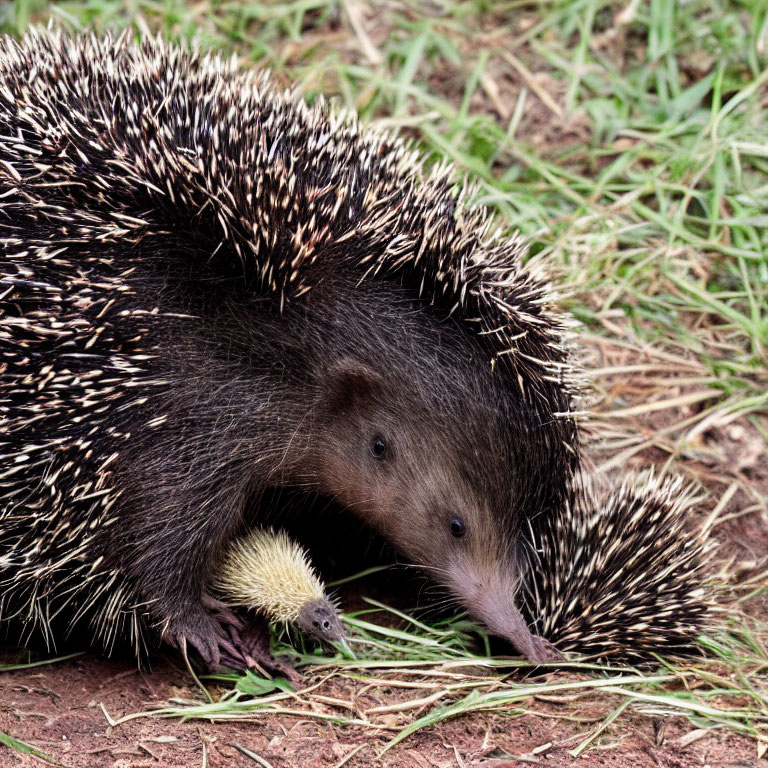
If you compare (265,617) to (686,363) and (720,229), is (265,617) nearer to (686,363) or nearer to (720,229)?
(686,363)

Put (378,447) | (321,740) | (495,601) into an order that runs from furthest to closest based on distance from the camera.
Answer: (378,447) < (495,601) < (321,740)

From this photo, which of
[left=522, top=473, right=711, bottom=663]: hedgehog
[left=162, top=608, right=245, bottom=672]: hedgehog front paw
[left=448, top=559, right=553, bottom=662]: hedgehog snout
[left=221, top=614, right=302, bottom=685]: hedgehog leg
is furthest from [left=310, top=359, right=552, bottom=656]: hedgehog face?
[left=162, top=608, right=245, bottom=672]: hedgehog front paw

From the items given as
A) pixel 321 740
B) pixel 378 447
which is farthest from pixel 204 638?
pixel 378 447

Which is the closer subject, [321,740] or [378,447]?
[321,740]

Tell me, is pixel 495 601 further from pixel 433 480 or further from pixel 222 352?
pixel 222 352

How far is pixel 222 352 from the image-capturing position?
4.16 meters

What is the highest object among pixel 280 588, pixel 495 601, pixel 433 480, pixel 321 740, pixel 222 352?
pixel 222 352

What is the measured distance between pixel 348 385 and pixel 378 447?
0.31 metres

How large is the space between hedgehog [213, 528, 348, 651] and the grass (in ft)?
0.58

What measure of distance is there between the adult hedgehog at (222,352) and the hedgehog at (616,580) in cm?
16

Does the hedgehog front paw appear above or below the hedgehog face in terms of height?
below

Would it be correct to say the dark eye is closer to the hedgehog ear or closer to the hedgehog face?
the hedgehog face

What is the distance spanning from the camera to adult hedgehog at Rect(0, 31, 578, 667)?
3875mm

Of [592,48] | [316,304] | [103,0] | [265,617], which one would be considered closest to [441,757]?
[265,617]
